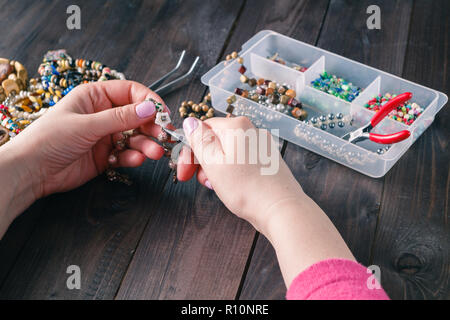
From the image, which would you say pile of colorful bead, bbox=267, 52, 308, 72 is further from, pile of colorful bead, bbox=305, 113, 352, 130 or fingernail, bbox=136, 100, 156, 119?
fingernail, bbox=136, 100, 156, 119

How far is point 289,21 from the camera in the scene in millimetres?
1263

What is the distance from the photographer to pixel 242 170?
727 millimetres

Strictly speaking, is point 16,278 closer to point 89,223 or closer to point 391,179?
point 89,223

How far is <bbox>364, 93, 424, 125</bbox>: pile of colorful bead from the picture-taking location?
0.99 meters

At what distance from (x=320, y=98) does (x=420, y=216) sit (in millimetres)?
365

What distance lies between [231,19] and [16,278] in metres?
0.88

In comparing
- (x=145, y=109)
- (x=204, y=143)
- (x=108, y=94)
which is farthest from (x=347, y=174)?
(x=108, y=94)

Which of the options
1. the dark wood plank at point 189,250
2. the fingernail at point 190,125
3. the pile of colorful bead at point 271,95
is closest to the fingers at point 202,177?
the dark wood plank at point 189,250

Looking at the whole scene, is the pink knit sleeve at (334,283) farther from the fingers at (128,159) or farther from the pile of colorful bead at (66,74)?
the pile of colorful bead at (66,74)

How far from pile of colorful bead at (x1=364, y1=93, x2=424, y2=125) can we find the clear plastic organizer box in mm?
20

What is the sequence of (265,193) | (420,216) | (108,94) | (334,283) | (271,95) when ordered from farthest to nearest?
(271,95), (108,94), (420,216), (265,193), (334,283)

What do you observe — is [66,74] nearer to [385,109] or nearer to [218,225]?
[218,225]

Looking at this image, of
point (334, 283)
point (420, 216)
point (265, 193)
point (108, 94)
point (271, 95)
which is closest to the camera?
point (334, 283)

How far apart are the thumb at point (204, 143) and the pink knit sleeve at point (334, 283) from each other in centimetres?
24
